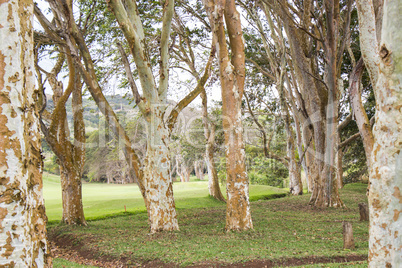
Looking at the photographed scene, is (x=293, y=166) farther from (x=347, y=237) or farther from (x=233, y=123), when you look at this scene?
(x=347, y=237)

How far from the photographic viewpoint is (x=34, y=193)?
12.0 feet

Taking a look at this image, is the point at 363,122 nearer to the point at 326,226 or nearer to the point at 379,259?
the point at 326,226

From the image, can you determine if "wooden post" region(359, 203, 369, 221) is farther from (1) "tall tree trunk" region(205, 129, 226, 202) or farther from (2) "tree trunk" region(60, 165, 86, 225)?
(2) "tree trunk" region(60, 165, 86, 225)

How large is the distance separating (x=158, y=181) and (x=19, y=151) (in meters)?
5.61

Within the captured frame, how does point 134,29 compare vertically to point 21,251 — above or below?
Result: above

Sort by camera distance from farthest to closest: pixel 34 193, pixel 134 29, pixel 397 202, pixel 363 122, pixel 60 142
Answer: pixel 60 142 < pixel 363 122 < pixel 134 29 < pixel 34 193 < pixel 397 202

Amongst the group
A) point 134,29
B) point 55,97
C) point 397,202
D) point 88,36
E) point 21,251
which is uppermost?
point 88,36

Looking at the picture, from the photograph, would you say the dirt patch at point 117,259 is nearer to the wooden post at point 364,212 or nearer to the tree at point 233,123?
the tree at point 233,123

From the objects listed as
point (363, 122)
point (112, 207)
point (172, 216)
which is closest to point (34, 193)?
point (172, 216)

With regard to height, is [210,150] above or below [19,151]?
above

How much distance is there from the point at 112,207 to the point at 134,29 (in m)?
10.6

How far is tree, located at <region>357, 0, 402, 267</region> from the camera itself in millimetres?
3184

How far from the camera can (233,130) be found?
861 centimetres

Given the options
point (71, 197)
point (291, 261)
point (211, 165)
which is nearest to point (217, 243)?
point (291, 261)
